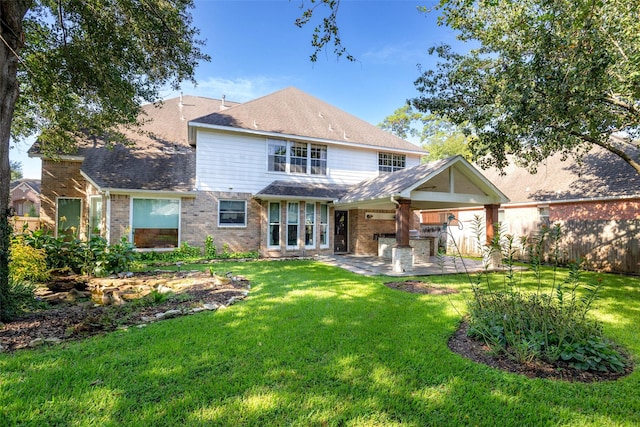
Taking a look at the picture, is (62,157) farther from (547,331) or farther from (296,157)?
(547,331)

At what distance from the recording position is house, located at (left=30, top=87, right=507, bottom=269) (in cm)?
1239

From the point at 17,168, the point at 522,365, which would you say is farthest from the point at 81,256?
the point at 17,168

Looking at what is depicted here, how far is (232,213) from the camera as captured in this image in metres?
14.1

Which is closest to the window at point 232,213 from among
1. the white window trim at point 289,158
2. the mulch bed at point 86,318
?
the white window trim at point 289,158

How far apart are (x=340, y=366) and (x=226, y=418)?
1435mm

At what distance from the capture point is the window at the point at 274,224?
14250 mm

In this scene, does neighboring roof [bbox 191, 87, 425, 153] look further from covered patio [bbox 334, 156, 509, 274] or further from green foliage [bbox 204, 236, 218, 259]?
covered patio [bbox 334, 156, 509, 274]

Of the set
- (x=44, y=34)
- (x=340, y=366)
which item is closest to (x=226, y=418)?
(x=340, y=366)

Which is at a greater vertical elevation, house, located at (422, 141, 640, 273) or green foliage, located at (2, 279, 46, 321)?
house, located at (422, 141, 640, 273)

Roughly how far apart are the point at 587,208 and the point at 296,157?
13.4 metres

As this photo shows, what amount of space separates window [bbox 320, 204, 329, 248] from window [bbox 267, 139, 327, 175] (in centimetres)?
198

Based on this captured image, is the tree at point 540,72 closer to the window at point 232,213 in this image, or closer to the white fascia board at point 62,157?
the window at point 232,213

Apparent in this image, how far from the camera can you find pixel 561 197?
1412 cm

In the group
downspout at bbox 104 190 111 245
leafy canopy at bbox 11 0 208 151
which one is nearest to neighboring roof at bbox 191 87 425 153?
leafy canopy at bbox 11 0 208 151
